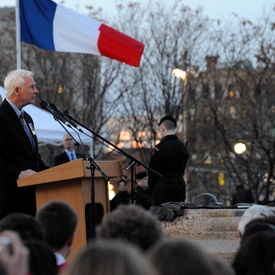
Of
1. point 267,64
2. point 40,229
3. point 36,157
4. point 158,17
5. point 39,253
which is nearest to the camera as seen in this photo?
point 39,253

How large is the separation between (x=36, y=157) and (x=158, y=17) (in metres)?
27.9

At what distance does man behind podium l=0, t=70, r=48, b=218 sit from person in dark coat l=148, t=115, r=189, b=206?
137 inches

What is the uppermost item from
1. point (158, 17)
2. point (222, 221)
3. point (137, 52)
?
point (158, 17)

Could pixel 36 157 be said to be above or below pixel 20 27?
below

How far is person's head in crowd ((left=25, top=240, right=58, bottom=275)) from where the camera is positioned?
15.5ft

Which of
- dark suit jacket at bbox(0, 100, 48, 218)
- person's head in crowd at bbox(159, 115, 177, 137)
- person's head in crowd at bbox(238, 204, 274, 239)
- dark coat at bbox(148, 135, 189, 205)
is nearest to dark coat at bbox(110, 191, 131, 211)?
person's head in crowd at bbox(159, 115, 177, 137)

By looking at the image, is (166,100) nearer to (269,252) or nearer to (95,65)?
(95,65)

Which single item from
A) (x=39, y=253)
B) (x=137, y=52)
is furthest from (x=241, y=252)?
(x=137, y=52)

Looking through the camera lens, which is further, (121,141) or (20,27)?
(121,141)

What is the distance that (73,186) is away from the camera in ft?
29.5

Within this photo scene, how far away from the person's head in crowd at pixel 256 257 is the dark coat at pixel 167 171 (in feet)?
25.0

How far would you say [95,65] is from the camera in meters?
37.1

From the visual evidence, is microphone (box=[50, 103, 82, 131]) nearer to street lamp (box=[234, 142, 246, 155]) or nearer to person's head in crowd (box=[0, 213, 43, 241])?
person's head in crowd (box=[0, 213, 43, 241])

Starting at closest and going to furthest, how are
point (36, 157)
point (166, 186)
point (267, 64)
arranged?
point (36, 157)
point (166, 186)
point (267, 64)
